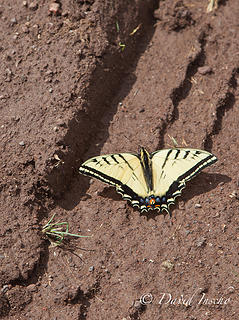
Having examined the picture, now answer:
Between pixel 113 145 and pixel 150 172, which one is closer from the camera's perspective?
pixel 150 172

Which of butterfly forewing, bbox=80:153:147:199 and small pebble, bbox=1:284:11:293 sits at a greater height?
butterfly forewing, bbox=80:153:147:199

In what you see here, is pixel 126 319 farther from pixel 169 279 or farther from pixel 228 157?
pixel 228 157

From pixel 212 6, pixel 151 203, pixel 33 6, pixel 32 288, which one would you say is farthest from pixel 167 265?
pixel 212 6

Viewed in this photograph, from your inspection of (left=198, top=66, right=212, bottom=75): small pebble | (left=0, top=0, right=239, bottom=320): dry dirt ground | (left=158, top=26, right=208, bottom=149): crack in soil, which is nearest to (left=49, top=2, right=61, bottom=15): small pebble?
(left=0, top=0, right=239, bottom=320): dry dirt ground

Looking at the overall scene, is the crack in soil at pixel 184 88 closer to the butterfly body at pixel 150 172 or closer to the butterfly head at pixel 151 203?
the butterfly body at pixel 150 172

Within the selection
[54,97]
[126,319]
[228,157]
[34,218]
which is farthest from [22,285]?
[228,157]

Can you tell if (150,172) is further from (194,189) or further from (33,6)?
(33,6)

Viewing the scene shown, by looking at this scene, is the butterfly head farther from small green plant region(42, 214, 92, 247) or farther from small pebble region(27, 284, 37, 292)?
small pebble region(27, 284, 37, 292)

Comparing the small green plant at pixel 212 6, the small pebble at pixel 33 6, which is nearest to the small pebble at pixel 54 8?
the small pebble at pixel 33 6
